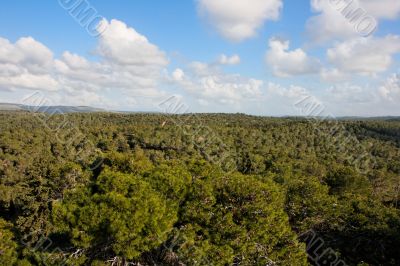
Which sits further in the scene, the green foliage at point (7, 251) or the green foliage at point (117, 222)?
the green foliage at point (7, 251)

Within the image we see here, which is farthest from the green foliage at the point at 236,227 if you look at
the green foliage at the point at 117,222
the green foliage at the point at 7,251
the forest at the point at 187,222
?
the green foliage at the point at 7,251

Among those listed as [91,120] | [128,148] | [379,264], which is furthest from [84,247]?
[91,120]

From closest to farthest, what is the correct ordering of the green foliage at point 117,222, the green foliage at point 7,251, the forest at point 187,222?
1. the green foliage at point 117,222
2. the forest at point 187,222
3. the green foliage at point 7,251

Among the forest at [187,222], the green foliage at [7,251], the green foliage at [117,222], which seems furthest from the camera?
the green foliage at [7,251]

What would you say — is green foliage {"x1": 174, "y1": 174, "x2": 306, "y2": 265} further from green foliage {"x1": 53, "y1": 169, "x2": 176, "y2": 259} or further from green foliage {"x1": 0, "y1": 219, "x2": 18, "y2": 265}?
green foliage {"x1": 0, "y1": 219, "x2": 18, "y2": 265}

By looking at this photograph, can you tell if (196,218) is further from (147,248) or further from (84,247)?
(84,247)

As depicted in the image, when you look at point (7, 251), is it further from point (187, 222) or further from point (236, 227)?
point (236, 227)

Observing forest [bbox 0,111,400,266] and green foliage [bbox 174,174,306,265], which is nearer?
forest [bbox 0,111,400,266]

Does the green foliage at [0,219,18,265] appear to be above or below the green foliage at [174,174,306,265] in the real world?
below

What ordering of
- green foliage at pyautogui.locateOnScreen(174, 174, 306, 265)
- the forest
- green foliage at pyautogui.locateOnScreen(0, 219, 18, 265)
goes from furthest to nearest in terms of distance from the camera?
green foliage at pyautogui.locateOnScreen(0, 219, 18, 265), green foliage at pyautogui.locateOnScreen(174, 174, 306, 265), the forest

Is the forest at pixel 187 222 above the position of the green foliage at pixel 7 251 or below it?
above

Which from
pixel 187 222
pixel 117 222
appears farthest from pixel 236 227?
pixel 117 222

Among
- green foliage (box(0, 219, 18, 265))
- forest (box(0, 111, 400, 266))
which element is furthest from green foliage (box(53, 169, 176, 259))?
green foliage (box(0, 219, 18, 265))

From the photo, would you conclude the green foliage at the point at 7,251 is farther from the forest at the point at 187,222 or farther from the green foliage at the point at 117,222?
the green foliage at the point at 117,222
